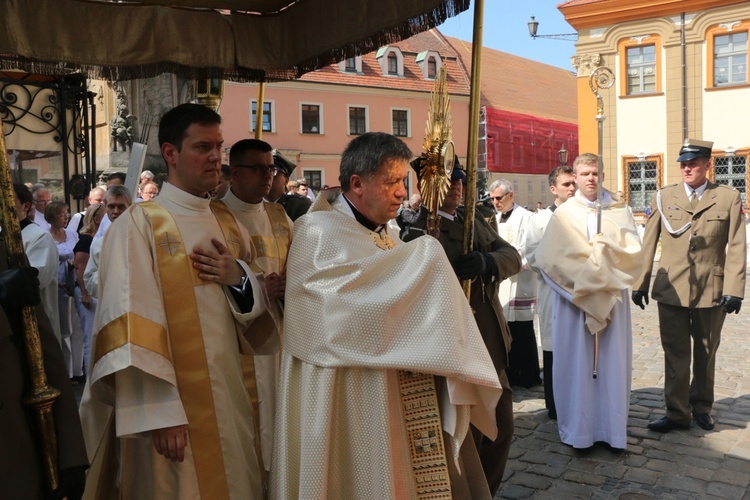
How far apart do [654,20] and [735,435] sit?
23.1 metres

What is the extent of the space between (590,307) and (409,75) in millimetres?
35789

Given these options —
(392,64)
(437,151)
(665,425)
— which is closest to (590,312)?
(665,425)

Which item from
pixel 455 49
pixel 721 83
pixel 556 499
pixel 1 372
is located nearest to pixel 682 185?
pixel 556 499

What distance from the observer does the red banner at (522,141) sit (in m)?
41.4

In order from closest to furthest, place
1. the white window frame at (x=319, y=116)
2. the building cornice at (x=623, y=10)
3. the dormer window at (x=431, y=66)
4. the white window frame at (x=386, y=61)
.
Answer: the building cornice at (x=623, y=10), the white window frame at (x=319, y=116), the white window frame at (x=386, y=61), the dormer window at (x=431, y=66)

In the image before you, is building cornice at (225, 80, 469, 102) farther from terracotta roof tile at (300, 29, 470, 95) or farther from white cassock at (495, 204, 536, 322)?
white cassock at (495, 204, 536, 322)

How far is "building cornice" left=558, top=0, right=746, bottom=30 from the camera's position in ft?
82.8

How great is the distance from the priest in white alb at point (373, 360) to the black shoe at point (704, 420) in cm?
360

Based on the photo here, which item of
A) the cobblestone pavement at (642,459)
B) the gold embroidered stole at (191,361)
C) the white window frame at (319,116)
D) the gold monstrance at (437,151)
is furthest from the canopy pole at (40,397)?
the white window frame at (319,116)

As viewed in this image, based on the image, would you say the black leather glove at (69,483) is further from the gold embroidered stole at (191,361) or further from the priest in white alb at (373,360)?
the priest in white alb at (373,360)

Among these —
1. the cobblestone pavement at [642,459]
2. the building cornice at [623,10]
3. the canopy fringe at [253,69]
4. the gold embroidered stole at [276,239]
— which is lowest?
the cobblestone pavement at [642,459]

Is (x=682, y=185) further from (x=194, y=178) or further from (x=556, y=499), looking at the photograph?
(x=194, y=178)

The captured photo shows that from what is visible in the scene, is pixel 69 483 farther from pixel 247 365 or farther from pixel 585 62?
pixel 585 62

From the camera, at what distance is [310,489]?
2754 mm
